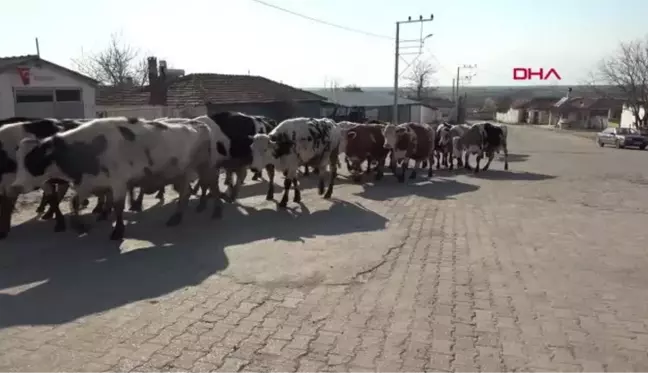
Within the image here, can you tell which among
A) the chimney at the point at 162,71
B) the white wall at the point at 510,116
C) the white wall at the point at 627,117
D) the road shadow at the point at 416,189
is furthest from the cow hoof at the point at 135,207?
the white wall at the point at 510,116

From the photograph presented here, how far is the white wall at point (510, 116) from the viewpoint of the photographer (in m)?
110

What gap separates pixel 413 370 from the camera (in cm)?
433

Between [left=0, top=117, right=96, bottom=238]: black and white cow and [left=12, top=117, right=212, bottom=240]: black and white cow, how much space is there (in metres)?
0.29

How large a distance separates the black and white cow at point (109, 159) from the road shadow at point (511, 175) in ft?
38.8

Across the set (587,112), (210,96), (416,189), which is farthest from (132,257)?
(587,112)

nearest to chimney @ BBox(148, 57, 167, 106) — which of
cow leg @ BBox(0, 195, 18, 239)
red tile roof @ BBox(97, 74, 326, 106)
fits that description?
red tile roof @ BBox(97, 74, 326, 106)

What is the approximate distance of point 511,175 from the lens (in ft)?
61.1

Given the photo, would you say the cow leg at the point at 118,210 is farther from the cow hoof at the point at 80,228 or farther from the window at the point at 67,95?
the window at the point at 67,95

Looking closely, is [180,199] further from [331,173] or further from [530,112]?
[530,112]

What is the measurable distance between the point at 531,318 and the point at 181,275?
4.12 meters

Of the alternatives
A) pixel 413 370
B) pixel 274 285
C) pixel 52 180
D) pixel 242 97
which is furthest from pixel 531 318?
pixel 242 97

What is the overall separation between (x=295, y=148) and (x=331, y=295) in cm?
646

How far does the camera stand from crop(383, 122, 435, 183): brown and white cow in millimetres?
15938

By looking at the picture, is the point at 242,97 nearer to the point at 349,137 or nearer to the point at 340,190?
the point at 349,137
